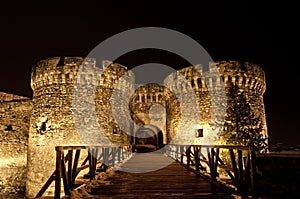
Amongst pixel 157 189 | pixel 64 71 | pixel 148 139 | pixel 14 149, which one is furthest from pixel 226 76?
pixel 14 149

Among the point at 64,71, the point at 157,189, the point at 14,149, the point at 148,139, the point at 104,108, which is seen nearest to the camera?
the point at 157,189

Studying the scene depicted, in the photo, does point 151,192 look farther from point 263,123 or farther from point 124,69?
point 263,123

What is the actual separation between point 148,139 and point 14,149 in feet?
29.7

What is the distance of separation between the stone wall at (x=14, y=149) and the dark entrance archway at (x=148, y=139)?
6.88 m

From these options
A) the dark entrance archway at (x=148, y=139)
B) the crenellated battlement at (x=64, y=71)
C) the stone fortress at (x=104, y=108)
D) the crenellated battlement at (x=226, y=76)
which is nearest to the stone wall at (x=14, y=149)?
the stone fortress at (x=104, y=108)

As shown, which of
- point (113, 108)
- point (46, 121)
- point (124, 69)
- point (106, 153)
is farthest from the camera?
point (124, 69)

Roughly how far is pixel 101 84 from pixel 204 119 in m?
5.50

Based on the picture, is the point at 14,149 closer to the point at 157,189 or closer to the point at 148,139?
the point at 148,139

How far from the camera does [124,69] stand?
45.1 ft

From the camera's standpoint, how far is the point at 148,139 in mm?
19516

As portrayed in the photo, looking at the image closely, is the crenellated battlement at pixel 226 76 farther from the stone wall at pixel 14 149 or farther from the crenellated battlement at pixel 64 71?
the stone wall at pixel 14 149

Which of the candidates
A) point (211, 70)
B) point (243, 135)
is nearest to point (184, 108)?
point (211, 70)


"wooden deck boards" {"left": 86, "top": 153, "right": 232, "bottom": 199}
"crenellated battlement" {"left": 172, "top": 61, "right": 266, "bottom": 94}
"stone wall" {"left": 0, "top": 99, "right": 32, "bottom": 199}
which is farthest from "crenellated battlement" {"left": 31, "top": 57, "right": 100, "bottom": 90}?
"wooden deck boards" {"left": 86, "top": 153, "right": 232, "bottom": 199}

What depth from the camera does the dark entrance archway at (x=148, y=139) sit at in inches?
689
